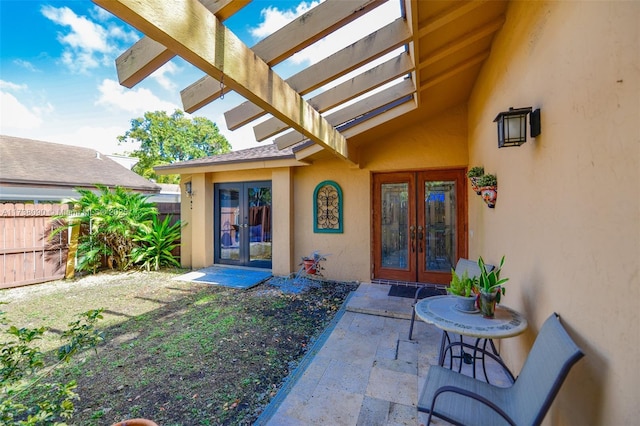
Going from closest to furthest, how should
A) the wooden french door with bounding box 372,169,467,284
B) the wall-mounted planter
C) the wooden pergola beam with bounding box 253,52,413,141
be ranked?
the wooden pergola beam with bounding box 253,52,413,141 → the wall-mounted planter → the wooden french door with bounding box 372,169,467,284

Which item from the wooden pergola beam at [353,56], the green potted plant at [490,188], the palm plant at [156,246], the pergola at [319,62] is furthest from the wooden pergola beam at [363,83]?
the palm plant at [156,246]

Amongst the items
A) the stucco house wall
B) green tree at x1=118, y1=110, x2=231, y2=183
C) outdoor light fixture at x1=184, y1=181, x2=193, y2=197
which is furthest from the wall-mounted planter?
green tree at x1=118, y1=110, x2=231, y2=183

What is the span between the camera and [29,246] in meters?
5.96

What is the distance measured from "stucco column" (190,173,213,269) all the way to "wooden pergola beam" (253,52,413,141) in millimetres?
4864

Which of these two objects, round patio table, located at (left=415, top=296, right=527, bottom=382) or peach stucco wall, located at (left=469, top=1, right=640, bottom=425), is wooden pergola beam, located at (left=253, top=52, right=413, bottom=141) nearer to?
peach stucco wall, located at (left=469, top=1, right=640, bottom=425)

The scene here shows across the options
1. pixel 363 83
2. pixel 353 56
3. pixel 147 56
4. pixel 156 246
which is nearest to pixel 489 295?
pixel 353 56

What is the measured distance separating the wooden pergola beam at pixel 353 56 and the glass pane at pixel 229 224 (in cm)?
482

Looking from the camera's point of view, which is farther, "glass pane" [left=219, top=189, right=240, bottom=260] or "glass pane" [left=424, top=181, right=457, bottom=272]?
"glass pane" [left=219, top=189, right=240, bottom=260]

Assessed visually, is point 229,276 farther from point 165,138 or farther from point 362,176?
point 165,138

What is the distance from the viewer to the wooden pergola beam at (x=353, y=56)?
8.00 ft

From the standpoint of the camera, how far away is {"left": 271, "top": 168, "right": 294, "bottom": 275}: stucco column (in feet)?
20.0

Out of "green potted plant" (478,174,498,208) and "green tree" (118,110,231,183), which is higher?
"green tree" (118,110,231,183)

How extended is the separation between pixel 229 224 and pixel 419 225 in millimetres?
4861

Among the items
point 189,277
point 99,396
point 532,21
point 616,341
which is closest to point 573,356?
point 616,341
